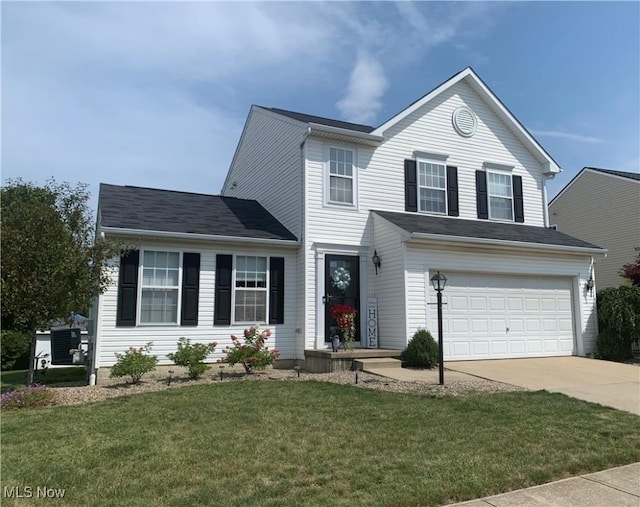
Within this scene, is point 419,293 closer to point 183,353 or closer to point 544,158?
point 183,353

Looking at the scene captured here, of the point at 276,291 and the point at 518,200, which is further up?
the point at 518,200

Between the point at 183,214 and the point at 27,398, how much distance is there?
6.15 m

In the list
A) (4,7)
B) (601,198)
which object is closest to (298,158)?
(4,7)

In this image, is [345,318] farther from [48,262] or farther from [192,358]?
[48,262]

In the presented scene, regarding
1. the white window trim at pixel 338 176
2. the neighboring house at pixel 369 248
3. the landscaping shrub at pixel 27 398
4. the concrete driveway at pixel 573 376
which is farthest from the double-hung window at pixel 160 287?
the concrete driveway at pixel 573 376

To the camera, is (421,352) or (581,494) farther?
(421,352)

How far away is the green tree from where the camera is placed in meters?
8.19

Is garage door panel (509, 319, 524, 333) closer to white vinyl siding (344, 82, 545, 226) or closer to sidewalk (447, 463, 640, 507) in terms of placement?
white vinyl siding (344, 82, 545, 226)

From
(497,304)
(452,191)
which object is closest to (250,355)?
(497,304)

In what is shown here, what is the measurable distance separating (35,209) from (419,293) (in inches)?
326

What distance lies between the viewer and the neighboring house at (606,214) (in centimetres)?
2094

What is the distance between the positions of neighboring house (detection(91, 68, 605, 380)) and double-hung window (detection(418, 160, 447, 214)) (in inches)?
1.5

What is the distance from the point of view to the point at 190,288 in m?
11.3

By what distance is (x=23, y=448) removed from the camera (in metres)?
5.23
